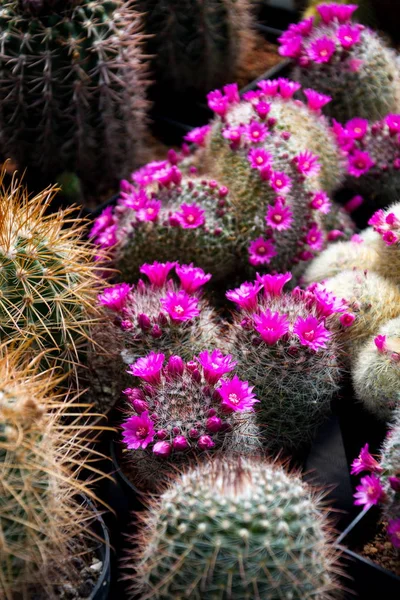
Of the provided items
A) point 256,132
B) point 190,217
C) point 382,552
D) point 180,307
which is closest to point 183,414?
point 180,307

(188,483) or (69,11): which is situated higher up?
(69,11)

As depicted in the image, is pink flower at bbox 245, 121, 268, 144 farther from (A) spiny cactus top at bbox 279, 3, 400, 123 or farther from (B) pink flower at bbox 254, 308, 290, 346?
(B) pink flower at bbox 254, 308, 290, 346

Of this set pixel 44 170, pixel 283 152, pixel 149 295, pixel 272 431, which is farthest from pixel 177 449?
pixel 44 170

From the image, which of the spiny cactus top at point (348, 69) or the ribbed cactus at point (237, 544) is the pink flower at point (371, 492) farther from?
the spiny cactus top at point (348, 69)

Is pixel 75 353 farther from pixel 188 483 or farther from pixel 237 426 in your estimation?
pixel 188 483

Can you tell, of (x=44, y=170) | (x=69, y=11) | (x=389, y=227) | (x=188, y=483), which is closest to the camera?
(x=188, y=483)

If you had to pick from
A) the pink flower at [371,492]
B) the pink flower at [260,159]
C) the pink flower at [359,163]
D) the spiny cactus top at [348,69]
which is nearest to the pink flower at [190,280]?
the pink flower at [260,159]

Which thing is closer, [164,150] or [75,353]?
[75,353]
